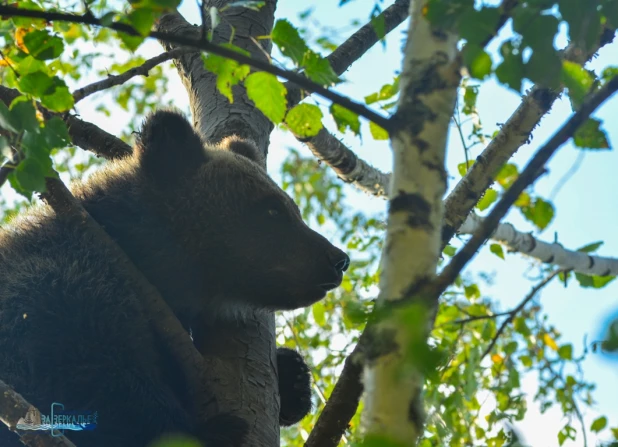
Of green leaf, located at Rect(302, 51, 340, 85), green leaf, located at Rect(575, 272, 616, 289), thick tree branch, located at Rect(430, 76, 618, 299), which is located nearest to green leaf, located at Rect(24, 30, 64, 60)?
green leaf, located at Rect(302, 51, 340, 85)

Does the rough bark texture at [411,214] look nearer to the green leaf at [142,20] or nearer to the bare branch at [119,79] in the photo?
the green leaf at [142,20]

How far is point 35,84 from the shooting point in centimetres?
292

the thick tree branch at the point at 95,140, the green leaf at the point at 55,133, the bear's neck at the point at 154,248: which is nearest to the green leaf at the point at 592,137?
the green leaf at the point at 55,133

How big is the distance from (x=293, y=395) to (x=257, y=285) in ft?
3.45

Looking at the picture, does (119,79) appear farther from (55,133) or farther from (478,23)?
(478,23)

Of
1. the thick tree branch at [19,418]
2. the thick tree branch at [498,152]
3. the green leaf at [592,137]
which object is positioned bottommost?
Result: the thick tree branch at [19,418]

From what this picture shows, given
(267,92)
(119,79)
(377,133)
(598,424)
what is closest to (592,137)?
(267,92)

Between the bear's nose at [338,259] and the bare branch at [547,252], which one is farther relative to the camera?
the bare branch at [547,252]

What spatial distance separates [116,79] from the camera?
13.8ft

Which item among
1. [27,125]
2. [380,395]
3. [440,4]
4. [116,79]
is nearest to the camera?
[380,395]

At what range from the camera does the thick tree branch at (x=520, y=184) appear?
1879mm

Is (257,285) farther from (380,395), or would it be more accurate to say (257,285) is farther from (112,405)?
(380,395)

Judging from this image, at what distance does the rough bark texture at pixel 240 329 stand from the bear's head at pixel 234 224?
24cm

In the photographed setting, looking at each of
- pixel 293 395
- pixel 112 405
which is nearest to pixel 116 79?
pixel 112 405
